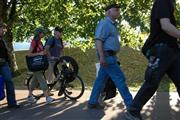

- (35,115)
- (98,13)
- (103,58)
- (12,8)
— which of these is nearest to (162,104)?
(103,58)

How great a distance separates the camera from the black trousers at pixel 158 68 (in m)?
7.08

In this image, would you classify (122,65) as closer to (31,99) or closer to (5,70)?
(31,99)

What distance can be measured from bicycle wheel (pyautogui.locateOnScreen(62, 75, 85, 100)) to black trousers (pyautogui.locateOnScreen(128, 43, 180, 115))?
3558 millimetres

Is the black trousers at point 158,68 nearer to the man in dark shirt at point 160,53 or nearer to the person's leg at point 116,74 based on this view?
the man in dark shirt at point 160,53

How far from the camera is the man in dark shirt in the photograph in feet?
22.8

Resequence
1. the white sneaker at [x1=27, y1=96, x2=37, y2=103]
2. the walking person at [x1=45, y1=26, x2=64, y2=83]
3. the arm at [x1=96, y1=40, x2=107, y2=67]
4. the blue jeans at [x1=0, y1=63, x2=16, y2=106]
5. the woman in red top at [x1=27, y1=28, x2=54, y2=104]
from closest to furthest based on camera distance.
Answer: the arm at [x1=96, y1=40, x2=107, y2=67] → the blue jeans at [x1=0, y1=63, x2=16, y2=106] → the woman in red top at [x1=27, y1=28, x2=54, y2=104] → the white sneaker at [x1=27, y1=96, x2=37, y2=103] → the walking person at [x1=45, y1=26, x2=64, y2=83]

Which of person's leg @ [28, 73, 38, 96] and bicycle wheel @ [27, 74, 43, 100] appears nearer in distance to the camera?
person's leg @ [28, 73, 38, 96]

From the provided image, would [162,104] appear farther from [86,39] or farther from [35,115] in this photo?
[86,39]

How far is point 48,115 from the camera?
889 cm

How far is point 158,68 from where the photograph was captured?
7.06m

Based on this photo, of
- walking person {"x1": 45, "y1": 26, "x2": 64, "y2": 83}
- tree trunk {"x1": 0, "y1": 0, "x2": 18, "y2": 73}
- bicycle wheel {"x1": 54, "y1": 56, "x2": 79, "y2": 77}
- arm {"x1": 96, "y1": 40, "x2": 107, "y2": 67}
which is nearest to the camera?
arm {"x1": 96, "y1": 40, "x2": 107, "y2": 67}

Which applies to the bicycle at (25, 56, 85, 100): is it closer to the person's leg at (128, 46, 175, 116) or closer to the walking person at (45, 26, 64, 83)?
the walking person at (45, 26, 64, 83)

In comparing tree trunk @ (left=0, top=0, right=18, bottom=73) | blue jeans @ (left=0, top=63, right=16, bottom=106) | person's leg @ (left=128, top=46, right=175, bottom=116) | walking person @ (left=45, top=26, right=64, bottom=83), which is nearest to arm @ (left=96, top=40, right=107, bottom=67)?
person's leg @ (left=128, top=46, right=175, bottom=116)

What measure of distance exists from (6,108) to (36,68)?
1031 millimetres
